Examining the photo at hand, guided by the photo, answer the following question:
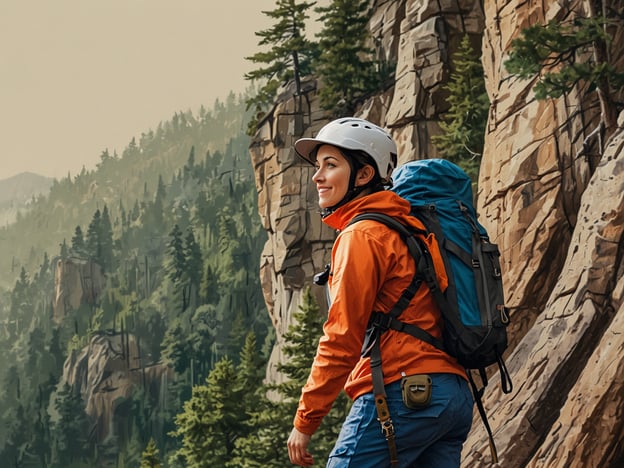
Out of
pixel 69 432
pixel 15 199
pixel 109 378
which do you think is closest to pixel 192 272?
pixel 109 378

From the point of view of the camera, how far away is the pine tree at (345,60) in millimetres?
34469

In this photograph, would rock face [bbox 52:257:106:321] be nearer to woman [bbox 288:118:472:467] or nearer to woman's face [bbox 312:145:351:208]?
woman's face [bbox 312:145:351:208]

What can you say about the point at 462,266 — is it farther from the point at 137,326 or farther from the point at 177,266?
the point at 137,326

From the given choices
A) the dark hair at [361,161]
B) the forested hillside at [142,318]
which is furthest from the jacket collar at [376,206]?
the forested hillside at [142,318]

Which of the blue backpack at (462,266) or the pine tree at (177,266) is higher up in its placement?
the blue backpack at (462,266)

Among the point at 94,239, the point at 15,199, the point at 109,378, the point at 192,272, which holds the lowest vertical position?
the point at 109,378

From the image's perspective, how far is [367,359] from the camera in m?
3.86

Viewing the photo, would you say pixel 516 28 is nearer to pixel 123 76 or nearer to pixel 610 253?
pixel 610 253

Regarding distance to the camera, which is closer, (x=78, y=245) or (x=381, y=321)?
(x=381, y=321)

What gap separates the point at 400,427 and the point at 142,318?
86702mm

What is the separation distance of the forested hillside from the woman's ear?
45484mm

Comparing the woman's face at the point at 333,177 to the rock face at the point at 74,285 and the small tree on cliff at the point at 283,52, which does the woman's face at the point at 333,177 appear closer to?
the small tree on cliff at the point at 283,52

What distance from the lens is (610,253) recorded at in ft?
37.9

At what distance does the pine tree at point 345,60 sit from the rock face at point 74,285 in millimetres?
59298
